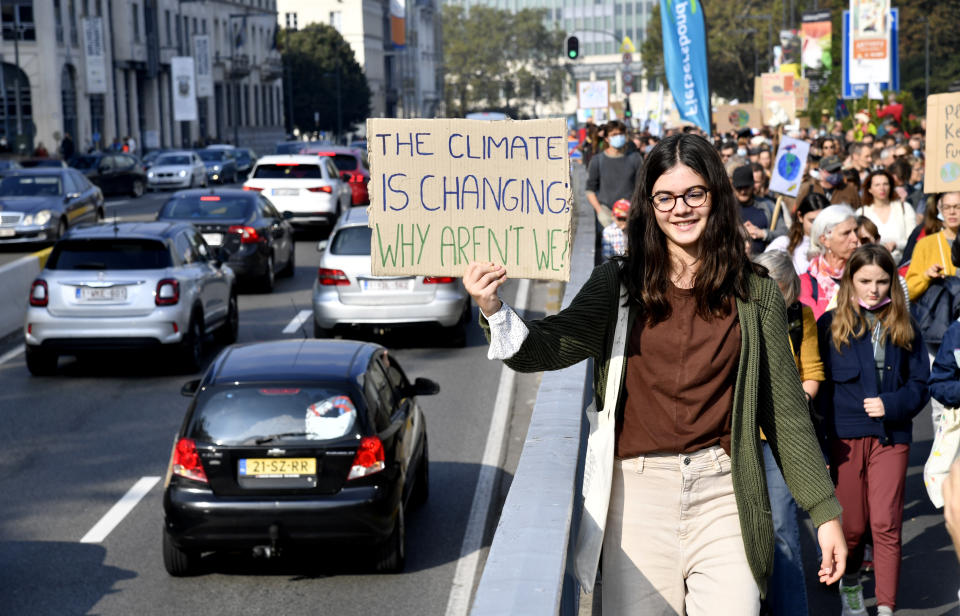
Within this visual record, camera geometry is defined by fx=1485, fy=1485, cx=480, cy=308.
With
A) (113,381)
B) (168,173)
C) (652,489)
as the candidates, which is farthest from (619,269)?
(168,173)

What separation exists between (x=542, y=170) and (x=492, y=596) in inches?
47.9

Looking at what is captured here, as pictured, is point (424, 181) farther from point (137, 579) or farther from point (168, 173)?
point (168, 173)

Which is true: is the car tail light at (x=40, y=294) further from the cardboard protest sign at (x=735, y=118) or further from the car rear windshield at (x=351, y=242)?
the cardboard protest sign at (x=735, y=118)

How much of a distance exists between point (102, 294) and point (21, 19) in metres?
61.0

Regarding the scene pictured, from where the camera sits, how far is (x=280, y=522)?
806 cm

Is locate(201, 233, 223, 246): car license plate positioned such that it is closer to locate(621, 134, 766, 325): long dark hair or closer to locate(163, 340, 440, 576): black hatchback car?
locate(163, 340, 440, 576): black hatchback car

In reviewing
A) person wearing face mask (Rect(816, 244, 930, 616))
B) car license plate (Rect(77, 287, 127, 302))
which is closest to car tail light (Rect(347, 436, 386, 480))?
person wearing face mask (Rect(816, 244, 930, 616))

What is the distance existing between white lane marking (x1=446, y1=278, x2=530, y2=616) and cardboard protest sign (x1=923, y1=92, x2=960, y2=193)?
110 inches

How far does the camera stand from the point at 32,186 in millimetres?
30594

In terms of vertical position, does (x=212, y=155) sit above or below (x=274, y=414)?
above

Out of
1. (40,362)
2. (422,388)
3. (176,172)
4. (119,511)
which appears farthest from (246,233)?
(176,172)

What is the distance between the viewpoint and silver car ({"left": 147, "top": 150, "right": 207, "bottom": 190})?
52562 millimetres

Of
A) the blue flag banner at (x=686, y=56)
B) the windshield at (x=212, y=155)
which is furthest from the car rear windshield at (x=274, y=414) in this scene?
the windshield at (x=212, y=155)

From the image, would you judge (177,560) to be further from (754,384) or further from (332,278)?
(332,278)
